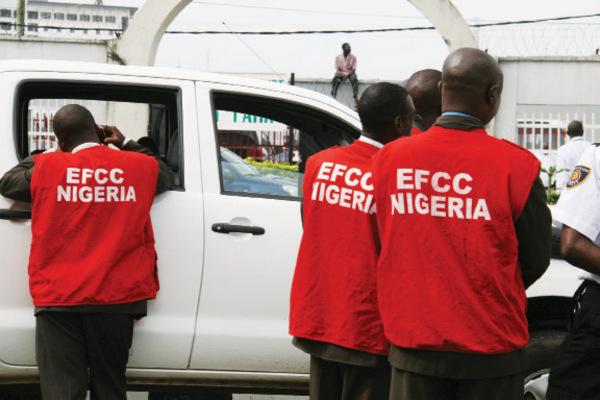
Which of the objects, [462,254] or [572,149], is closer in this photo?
[462,254]

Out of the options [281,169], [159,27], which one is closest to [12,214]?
[281,169]

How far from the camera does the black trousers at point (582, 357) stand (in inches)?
119

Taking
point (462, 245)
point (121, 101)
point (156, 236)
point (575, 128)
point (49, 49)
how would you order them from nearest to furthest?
point (462, 245), point (156, 236), point (121, 101), point (575, 128), point (49, 49)

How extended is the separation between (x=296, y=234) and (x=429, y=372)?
167cm

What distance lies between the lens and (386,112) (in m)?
3.25

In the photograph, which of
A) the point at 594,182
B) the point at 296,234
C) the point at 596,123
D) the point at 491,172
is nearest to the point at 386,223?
the point at 491,172

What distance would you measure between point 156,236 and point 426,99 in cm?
132

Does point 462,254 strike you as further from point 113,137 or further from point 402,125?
point 113,137

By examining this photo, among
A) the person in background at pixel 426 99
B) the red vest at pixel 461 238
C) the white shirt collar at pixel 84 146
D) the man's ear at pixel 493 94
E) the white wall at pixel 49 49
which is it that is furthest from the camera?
the white wall at pixel 49 49

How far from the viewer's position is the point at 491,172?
104 inches

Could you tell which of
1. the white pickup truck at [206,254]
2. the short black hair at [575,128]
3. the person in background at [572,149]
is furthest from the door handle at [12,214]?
the short black hair at [575,128]

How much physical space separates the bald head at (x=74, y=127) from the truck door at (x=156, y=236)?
10.1 inches

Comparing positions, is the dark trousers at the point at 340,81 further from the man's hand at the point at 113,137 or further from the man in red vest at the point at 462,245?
the man in red vest at the point at 462,245

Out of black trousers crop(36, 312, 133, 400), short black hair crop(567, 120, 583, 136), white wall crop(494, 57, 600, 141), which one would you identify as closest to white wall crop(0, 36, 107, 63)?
white wall crop(494, 57, 600, 141)
